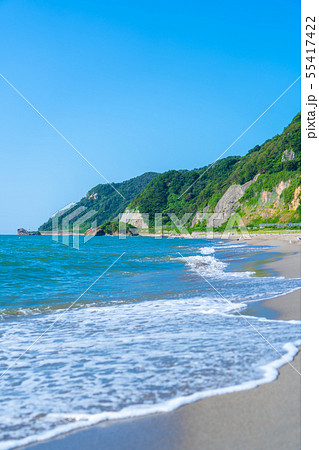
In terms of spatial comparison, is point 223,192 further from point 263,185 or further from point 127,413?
point 127,413

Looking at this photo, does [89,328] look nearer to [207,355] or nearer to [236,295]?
[207,355]

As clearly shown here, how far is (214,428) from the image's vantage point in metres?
2.62

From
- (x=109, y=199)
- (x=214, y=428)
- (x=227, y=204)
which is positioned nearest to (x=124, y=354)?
(x=214, y=428)

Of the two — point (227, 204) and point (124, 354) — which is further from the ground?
point (227, 204)

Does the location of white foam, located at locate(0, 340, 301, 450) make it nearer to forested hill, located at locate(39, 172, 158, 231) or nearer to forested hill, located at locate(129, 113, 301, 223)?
forested hill, located at locate(39, 172, 158, 231)

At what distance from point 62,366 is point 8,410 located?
1028 mm

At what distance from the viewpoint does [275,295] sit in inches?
318

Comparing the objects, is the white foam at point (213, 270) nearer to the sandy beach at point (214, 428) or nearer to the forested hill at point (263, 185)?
the sandy beach at point (214, 428)

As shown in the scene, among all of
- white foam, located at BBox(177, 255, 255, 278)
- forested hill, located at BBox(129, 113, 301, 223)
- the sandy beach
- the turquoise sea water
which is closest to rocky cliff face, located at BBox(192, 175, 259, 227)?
forested hill, located at BBox(129, 113, 301, 223)

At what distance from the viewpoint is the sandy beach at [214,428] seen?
8.01ft

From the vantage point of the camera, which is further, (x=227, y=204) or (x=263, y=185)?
(x=227, y=204)

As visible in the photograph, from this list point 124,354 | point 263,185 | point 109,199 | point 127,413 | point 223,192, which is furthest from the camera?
point 223,192

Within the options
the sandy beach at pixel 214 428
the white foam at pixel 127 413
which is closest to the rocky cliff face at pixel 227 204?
the white foam at pixel 127 413
